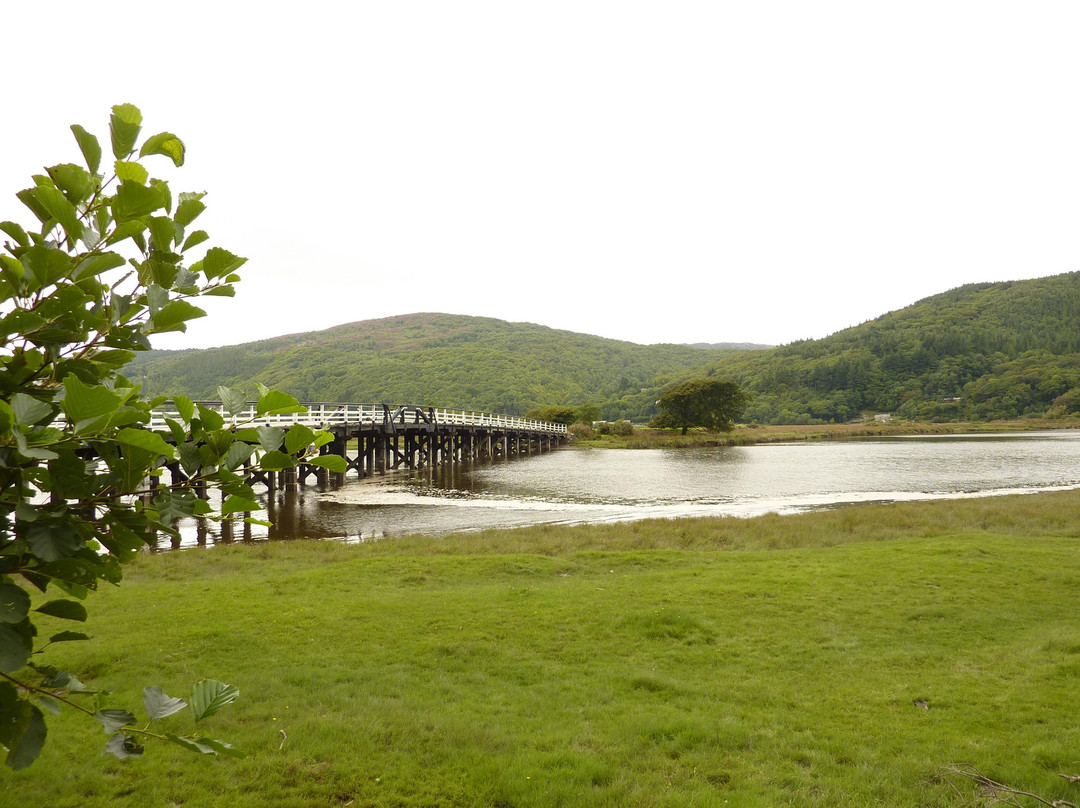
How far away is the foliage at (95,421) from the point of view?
156cm

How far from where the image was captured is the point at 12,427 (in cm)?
142

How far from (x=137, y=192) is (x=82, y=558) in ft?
3.49

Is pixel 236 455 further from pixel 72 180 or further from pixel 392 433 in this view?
pixel 392 433

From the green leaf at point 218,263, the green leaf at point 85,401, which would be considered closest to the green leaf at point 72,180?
the green leaf at point 218,263

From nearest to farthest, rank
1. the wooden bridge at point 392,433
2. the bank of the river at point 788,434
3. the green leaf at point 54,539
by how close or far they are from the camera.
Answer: the green leaf at point 54,539 → the wooden bridge at point 392,433 → the bank of the river at point 788,434

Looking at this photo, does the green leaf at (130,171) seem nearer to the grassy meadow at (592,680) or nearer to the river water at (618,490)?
the grassy meadow at (592,680)

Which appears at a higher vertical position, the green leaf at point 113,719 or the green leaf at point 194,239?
the green leaf at point 194,239

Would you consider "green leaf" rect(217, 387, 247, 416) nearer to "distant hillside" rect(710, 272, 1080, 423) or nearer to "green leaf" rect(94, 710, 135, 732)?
"green leaf" rect(94, 710, 135, 732)

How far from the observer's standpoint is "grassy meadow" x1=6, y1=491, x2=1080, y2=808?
4.92 m

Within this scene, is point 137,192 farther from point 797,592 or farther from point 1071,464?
point 1071,464

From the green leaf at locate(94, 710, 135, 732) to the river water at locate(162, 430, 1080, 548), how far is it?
565 inches

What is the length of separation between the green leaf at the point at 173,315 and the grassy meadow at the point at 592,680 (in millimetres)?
3223

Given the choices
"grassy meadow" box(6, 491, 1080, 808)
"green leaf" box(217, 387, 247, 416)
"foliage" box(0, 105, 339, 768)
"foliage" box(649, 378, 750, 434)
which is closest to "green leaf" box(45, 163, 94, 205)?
"foliage" box(0, 105, 339, 768)

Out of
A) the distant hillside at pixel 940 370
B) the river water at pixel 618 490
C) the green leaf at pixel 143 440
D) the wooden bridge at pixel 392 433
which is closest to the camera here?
the green leaf at pixel 143 440
